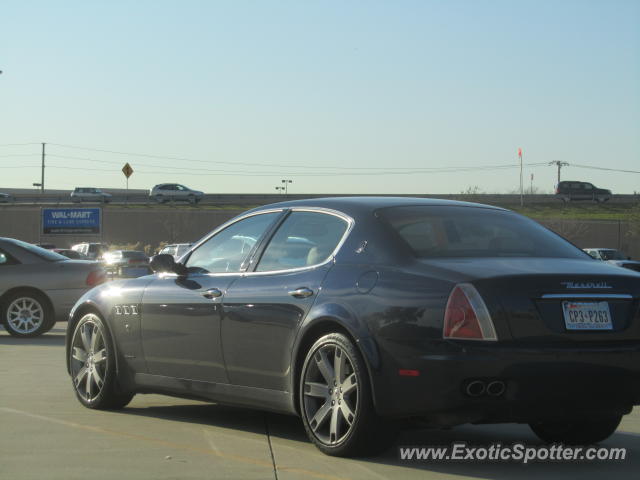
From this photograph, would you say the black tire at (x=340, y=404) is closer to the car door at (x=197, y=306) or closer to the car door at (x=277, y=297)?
the car door at (x=277, y=297)

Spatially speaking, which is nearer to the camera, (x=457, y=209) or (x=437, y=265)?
(x=437, y=265)

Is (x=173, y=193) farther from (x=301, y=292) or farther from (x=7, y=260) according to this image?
(x=301, y=292)

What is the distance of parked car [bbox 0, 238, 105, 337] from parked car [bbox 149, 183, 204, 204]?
76308mm

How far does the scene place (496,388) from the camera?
18.9 feet

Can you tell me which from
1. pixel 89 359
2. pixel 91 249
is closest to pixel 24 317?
pixel 89 359

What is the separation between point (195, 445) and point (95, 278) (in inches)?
382

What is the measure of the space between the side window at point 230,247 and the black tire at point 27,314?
8.46 m

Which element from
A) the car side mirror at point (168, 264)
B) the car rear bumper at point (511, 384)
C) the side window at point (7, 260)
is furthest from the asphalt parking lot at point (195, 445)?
the side window at point (7, 260)

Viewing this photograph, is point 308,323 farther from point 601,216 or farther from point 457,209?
point 601,216

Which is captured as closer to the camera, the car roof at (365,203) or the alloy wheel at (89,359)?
the car roof at (365,203)

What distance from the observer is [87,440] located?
6.99 metres

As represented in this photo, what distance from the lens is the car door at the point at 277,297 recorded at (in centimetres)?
676

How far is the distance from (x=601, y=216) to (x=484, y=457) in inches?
3270

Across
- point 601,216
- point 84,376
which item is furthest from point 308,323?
point 601,216
